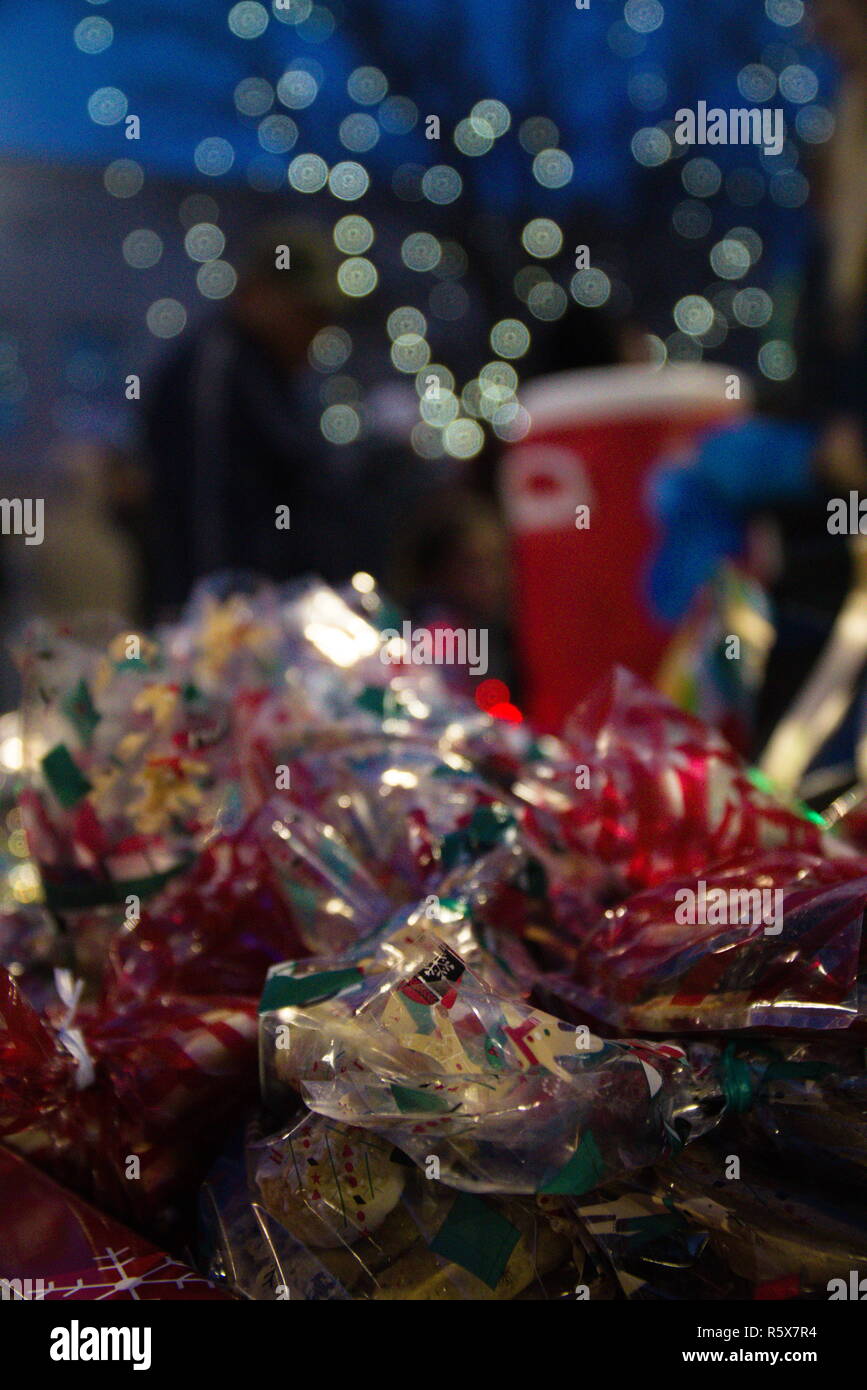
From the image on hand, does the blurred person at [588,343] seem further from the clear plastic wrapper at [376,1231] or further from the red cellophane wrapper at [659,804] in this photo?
the clear plastic wrapper at [376,1231]

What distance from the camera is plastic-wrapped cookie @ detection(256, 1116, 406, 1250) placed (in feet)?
1.95

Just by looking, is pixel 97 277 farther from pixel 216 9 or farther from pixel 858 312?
pixel 858 312

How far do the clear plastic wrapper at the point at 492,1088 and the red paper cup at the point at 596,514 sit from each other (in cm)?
154

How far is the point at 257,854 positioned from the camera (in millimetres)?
792

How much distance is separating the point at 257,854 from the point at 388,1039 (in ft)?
A: 0.80

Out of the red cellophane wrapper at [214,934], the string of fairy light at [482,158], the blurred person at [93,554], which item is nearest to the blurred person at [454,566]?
the string of fairy light at [482,158]

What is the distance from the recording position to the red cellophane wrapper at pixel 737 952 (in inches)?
22.9

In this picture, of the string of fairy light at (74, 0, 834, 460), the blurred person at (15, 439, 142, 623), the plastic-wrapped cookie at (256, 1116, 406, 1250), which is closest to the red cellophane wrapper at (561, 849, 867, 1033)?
the plastic-wrapped cookie at (256, 1116, 406, 1250)

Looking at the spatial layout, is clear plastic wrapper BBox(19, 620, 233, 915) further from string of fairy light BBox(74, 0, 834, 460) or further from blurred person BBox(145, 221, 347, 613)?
blurred person BBox(145, 221, 347, 613)

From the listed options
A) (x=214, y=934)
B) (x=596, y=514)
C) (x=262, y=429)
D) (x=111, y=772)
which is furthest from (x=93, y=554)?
(x=214, y=934)

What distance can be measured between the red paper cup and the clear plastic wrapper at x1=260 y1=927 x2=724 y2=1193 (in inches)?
60.6
